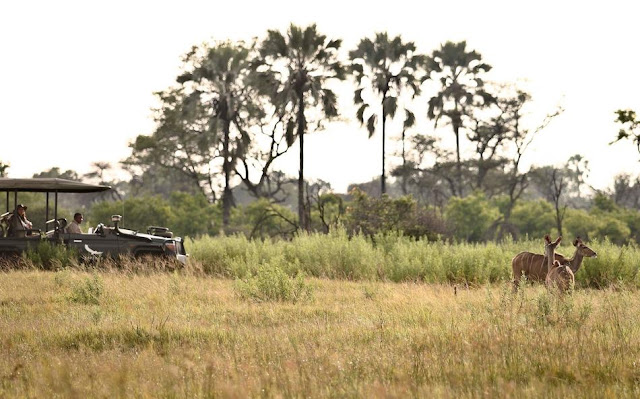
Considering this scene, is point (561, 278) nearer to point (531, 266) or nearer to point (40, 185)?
point (531, 266)

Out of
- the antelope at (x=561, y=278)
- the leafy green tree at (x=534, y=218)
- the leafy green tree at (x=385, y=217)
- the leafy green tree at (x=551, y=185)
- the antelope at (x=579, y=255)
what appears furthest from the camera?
the leafy green tree at (x=534, y=218)

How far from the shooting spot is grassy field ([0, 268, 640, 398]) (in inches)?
258

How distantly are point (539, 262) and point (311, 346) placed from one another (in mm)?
6977

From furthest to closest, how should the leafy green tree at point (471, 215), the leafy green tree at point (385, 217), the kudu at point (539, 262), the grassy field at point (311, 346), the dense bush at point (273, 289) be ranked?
the leafy green tree at point (471, 215) < the leafy green tree at point (385, 217) < the kudu at point (539, 262) < the dense bush at point (273, 289) < the grassy field at point (311, 346)

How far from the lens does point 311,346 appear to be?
27.5ft

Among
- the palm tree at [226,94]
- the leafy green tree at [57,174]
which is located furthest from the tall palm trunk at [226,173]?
the leafy green tree at [57,174]

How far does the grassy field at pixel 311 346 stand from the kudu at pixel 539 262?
0.56 metres

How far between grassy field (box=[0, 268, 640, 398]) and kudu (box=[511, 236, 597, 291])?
56 cm

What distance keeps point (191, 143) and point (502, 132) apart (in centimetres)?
1941

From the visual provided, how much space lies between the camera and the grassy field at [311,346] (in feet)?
21.5

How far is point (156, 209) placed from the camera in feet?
159

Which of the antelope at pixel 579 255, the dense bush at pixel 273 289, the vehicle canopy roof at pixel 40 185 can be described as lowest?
the dense bush at pixel 273 289

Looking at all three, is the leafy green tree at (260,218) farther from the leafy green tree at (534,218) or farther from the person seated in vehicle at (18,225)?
the person seated in vehicle at (18,225)

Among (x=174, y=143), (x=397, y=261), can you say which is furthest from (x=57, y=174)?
(x=397, y=261)
